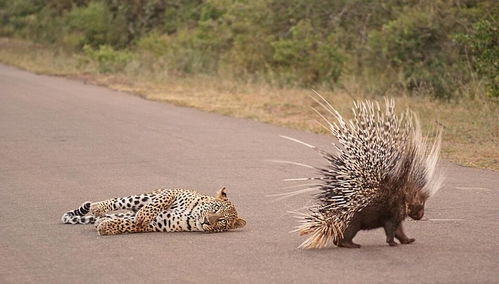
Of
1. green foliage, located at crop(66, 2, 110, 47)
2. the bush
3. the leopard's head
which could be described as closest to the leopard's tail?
the leopard's head

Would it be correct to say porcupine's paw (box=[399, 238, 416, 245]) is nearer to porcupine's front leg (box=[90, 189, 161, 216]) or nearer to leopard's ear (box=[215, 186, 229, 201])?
leopard's ear (box=[215, 186, 229, 201])

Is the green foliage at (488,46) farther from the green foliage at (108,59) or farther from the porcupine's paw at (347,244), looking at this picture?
the green foliage at (108,59)

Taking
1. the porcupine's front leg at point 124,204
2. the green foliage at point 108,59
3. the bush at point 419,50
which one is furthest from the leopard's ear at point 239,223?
the green foliage at point 108,59

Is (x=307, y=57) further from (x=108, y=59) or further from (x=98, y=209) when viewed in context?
(x=98, y=209)

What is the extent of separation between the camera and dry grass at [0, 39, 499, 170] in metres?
14.8

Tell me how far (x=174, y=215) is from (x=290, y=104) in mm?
11714

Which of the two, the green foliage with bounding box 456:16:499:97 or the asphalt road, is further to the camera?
the green foliage with bounding box 456:16:499:97

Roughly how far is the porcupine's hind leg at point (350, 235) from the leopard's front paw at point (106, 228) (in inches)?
78.3

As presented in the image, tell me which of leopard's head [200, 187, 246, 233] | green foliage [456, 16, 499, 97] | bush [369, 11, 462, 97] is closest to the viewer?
leopard's head [200, 187, 246, 233]

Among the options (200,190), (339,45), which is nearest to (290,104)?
(339,45)

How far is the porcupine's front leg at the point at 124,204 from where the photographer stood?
28.6 ft

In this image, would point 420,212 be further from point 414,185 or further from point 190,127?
point 190,127

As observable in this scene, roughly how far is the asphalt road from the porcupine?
216mm

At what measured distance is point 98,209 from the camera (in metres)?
8.98
